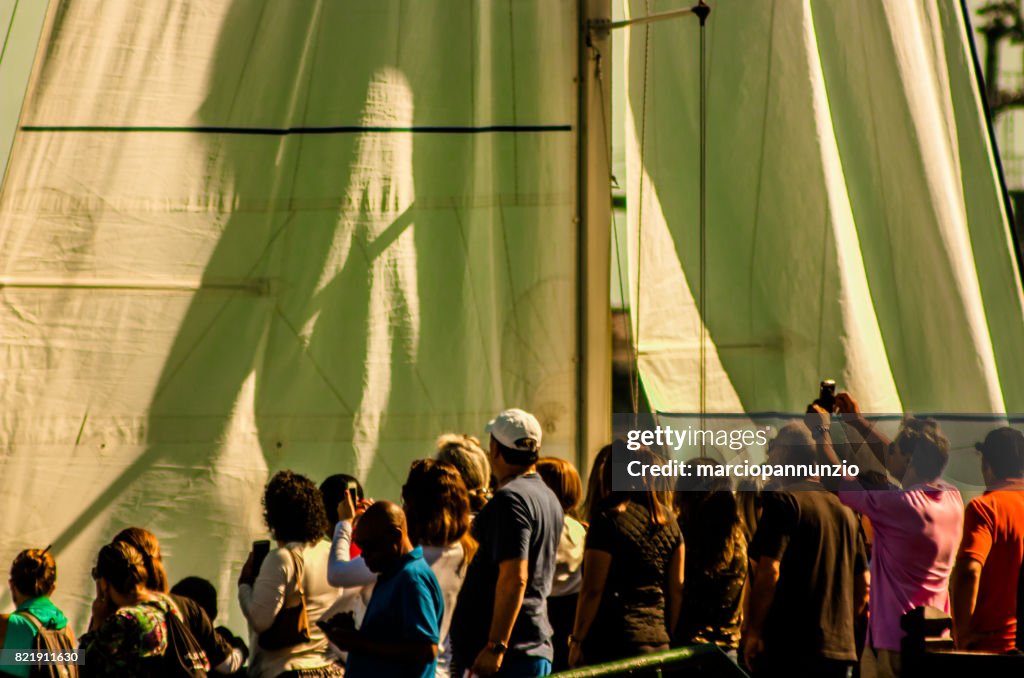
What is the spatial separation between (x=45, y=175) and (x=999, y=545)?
4.12 m

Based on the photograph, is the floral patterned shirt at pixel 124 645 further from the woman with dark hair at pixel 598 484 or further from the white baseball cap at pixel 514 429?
the woman with dark hair at pixel 598 484

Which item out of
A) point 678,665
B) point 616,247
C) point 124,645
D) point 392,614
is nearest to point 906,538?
point 678,665

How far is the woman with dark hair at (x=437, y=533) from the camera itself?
3.69 m

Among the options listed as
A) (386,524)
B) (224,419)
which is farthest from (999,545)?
(224,419)

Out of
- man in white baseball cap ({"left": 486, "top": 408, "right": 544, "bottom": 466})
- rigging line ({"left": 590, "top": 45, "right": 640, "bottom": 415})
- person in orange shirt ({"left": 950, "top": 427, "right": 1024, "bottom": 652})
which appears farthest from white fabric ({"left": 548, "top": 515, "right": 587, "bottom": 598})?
rigging line ({"left": 590, "top": 45, "right": 640, "bottom": 415})

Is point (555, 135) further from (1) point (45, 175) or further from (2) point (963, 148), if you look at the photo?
(2) point (963, 148)

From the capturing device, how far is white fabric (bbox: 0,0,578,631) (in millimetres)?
5938

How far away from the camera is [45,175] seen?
20.1 feet

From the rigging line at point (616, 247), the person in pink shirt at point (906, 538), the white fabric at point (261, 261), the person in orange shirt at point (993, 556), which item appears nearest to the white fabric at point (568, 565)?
the person in pink shirt at point (906, 538)

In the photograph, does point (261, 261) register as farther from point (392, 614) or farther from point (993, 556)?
point (993, 556)

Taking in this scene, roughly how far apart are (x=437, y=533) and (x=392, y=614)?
0.39m

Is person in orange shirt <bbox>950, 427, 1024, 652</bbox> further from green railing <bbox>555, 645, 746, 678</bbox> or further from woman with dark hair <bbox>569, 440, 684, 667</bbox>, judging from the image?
green railing <bbox>555, 645, 746, 678</bbox>

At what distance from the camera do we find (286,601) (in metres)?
4.00

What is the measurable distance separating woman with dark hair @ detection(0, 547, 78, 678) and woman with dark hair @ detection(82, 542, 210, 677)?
0.42 metres
